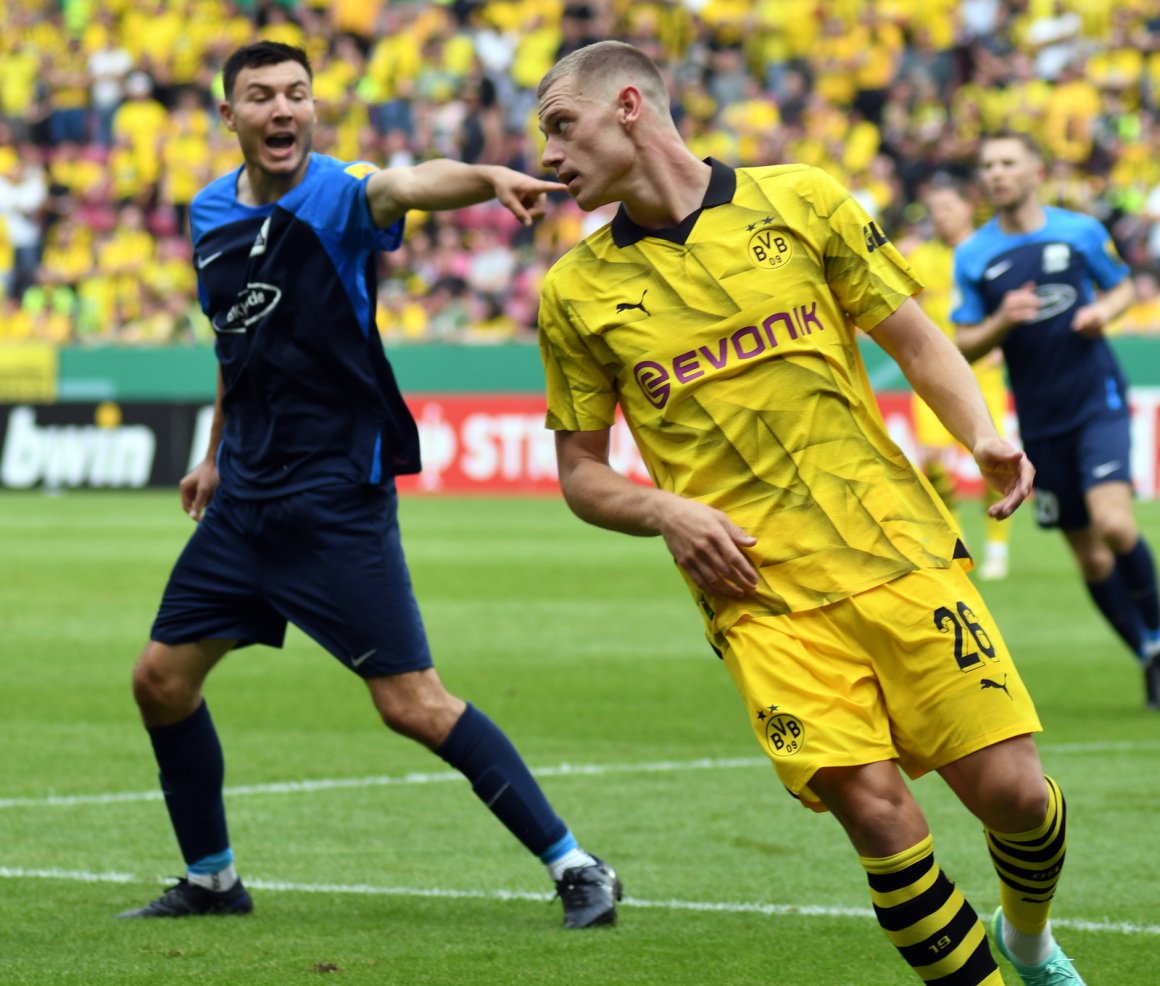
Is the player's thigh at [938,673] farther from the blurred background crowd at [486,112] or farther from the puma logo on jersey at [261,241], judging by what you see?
the blurred background crowd at [486,112]

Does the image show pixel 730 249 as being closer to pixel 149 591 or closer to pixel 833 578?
pixel 833 578

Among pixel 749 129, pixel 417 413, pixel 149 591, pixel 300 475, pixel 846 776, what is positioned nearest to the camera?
pixel 846 776

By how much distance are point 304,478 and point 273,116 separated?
98cm

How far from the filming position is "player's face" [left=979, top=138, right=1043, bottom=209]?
958 cm

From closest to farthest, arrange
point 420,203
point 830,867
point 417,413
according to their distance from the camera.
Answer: point 420,203 < point 830,867 < point 417,413

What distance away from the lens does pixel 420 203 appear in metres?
5.48

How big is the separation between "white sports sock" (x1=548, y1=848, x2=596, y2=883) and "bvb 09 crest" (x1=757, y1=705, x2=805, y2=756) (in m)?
1.70

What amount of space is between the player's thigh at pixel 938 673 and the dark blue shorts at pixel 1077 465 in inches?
219

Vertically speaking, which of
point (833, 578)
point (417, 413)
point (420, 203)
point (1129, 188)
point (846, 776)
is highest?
point (420, 203)

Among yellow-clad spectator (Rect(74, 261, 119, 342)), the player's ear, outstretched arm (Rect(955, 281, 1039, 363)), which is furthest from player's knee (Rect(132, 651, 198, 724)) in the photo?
yellow-clad spectator (Rect(74, 261, 119, 342))

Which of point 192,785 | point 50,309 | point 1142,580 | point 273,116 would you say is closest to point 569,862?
point 192,785

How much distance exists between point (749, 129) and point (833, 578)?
78.6 feet

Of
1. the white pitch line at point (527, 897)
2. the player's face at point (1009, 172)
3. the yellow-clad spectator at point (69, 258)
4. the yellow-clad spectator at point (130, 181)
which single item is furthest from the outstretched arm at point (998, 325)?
the yellow-clad spectator at point (130, 181)

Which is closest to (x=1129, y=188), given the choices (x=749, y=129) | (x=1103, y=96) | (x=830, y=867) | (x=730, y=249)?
(x=1103, y=96)
